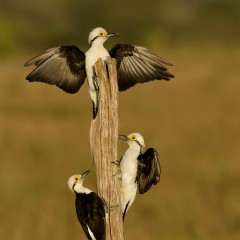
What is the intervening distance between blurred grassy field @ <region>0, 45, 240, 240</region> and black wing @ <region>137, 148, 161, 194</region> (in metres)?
4.31

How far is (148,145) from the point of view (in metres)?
16.3

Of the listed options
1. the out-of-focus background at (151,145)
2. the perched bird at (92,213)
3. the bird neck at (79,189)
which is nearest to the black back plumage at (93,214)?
the perched bird at (92,213)

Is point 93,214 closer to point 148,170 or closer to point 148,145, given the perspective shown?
point 148,170

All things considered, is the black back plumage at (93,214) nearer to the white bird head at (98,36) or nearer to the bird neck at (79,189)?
the bird neck at (79,189)

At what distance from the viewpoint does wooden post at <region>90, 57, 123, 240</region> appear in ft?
18.7

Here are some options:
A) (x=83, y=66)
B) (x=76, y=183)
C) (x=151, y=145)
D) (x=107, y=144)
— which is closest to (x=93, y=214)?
(x=107, y=144)

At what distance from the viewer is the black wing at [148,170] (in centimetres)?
610

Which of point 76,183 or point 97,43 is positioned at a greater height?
point 97,43

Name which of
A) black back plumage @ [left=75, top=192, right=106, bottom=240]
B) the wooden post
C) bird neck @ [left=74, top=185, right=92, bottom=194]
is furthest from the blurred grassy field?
the wooden post

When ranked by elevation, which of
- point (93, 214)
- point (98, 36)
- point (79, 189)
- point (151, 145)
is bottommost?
point (93, 214)

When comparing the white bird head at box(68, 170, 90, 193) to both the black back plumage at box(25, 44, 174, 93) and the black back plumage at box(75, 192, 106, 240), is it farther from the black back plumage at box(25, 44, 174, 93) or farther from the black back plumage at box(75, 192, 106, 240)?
the black back plumage at box(25, 44, 174, 93)

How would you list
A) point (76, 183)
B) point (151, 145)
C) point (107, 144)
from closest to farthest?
point (107, 144)
point (76, 183)
point (151, 145)

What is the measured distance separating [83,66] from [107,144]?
0.86 m

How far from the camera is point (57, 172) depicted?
14.1 meters
